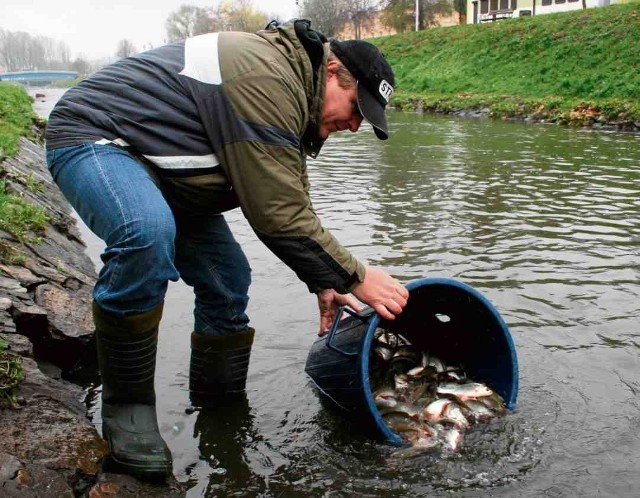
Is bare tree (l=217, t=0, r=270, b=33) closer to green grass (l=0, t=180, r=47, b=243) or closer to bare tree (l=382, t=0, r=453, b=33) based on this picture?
bare tree (l=382, t=0, r=453, b=33)

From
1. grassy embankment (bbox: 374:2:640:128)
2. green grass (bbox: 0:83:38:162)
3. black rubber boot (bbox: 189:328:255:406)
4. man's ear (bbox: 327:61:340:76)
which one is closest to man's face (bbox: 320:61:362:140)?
man's ear (bbox: 327:61:340:76)

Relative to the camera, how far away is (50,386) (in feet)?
10.7

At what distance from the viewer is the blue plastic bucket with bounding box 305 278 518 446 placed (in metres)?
3.16

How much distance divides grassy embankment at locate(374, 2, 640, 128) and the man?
54.0ft

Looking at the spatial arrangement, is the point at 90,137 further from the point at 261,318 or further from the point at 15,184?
the point at 15,184

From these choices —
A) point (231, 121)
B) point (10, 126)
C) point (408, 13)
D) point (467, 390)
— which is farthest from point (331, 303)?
point (408, 13)

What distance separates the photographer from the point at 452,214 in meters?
8.04

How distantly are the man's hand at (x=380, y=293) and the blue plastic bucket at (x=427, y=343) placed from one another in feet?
0.58

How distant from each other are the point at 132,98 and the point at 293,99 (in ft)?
2.07

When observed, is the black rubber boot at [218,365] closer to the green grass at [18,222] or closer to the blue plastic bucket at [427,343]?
the blue plastic bucket at [427,343]

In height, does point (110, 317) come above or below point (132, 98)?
below

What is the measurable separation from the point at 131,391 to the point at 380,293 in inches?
43.2

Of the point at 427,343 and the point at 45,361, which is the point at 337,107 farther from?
the point at 45,361

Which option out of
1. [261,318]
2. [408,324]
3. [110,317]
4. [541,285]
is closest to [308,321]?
[261,318]
